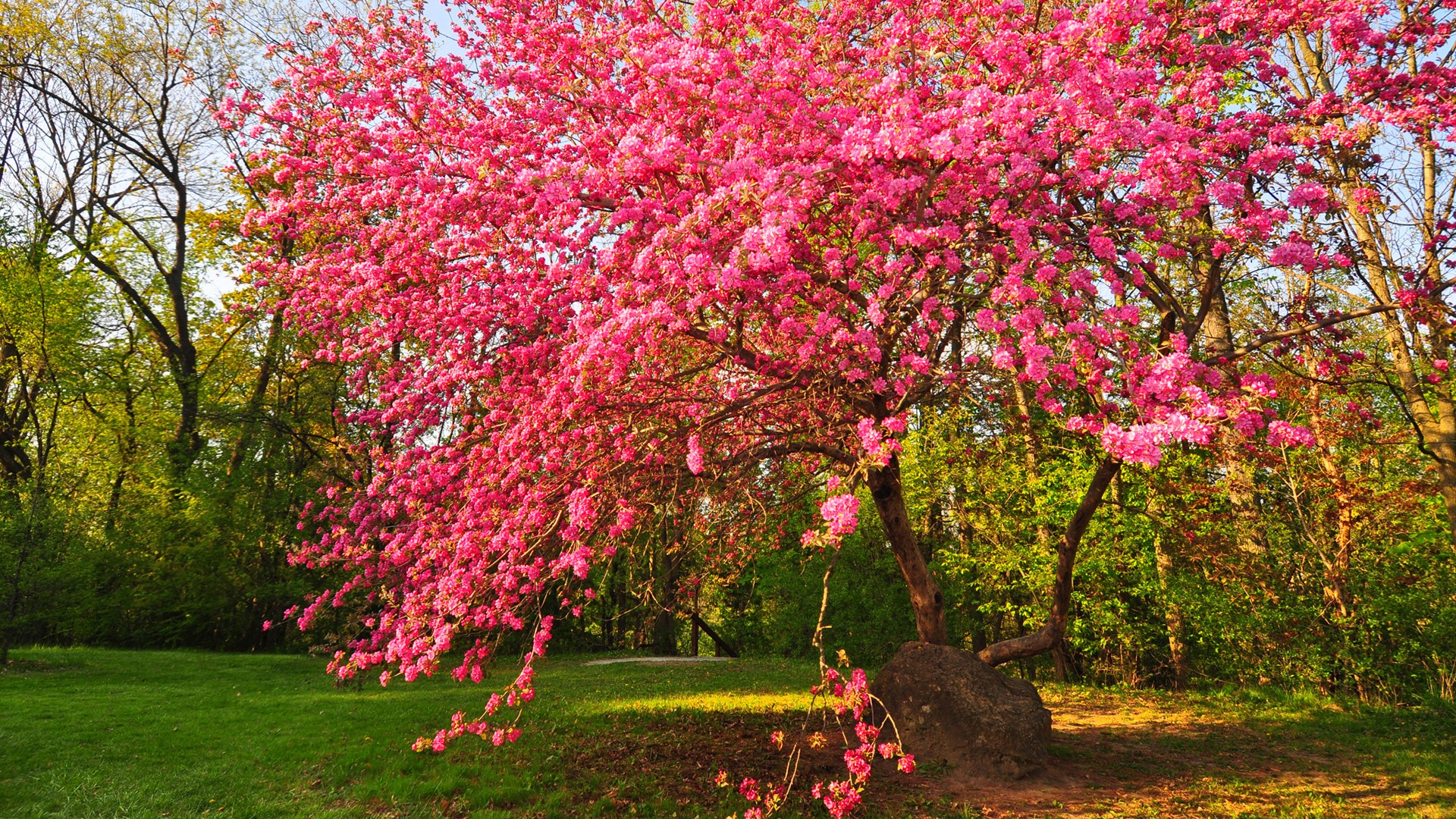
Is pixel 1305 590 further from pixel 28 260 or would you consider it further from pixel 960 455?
pixel 28 260

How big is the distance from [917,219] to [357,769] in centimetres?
753

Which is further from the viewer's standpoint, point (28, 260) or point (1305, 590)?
point (28, 260)

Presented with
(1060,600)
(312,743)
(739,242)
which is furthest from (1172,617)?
(312,743)

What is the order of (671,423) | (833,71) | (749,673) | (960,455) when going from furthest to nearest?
(749,673) → (960,455) → (671,423) → (833,71)

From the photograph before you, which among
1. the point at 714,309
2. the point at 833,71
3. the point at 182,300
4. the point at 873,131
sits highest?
the point at 182,300

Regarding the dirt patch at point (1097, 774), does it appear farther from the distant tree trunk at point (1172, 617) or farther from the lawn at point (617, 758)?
the distant tree trunk at point (1172, 617)

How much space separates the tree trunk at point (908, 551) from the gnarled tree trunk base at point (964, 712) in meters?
0.25

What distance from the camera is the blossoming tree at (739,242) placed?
14.6ft

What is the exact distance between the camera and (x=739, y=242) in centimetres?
455

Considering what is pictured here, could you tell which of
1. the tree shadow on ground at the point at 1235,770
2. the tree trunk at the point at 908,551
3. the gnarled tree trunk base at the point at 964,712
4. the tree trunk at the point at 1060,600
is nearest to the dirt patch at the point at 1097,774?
the tree shadow on ground at the point at 1235,770

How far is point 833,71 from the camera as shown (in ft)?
17.4

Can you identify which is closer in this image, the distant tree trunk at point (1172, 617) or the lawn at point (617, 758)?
the lawn at point (617, 758)

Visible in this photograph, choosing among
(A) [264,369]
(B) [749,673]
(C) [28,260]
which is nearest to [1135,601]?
(B) [749,673]

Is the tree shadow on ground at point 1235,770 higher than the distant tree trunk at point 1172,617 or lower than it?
lower
